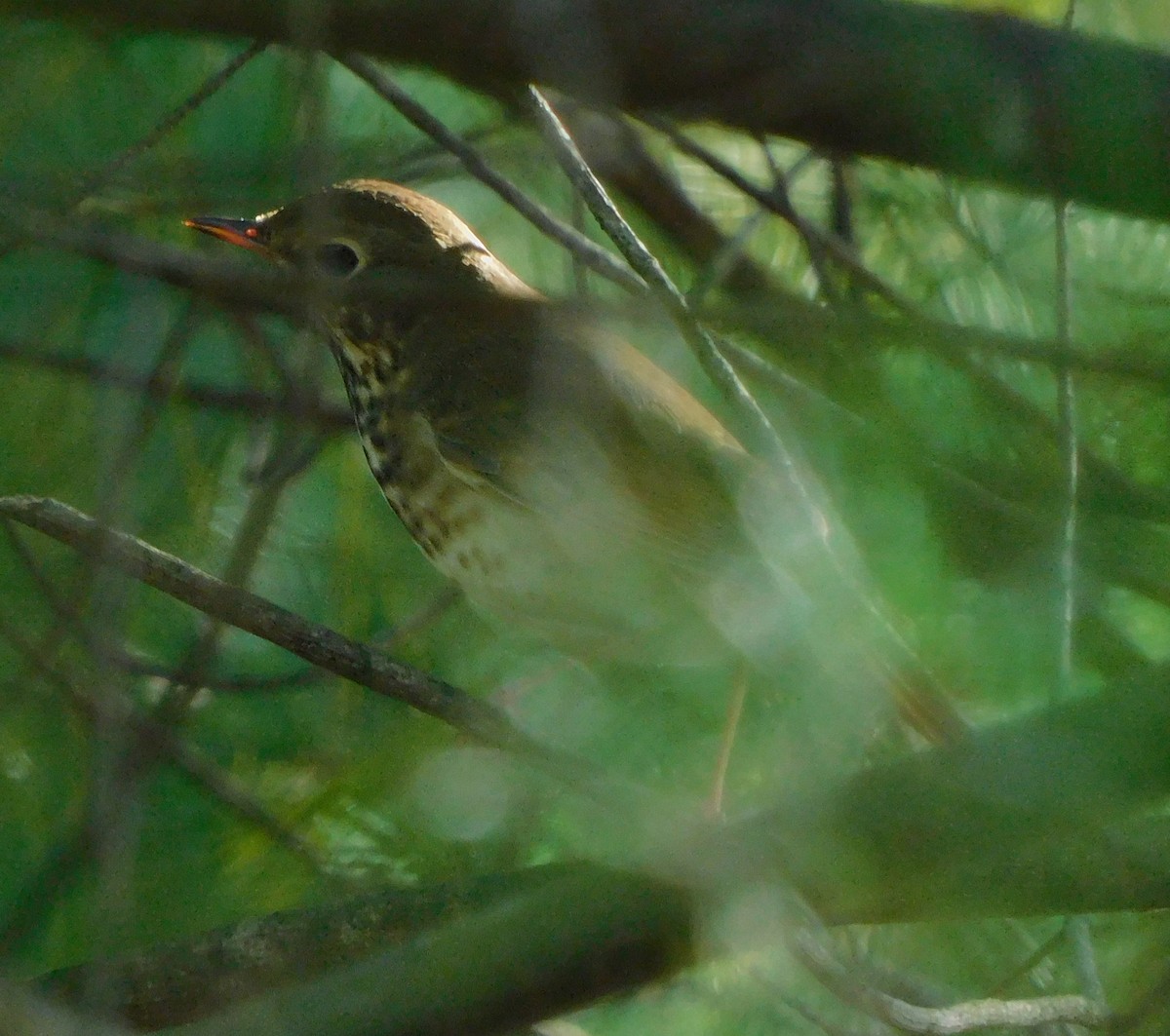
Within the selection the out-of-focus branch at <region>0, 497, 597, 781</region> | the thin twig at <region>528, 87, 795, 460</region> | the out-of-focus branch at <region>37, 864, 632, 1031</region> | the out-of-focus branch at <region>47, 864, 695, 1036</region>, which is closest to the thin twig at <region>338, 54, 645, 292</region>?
the thin twig at <region>528, 87, 795, 460</region>

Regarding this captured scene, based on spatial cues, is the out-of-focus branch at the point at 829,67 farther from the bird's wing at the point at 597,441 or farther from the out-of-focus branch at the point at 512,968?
the out-of-focus branch at the point at 512,968

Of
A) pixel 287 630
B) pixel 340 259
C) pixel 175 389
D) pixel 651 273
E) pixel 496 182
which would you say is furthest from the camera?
pixel 340 259

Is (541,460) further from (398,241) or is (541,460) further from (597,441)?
(398,241)

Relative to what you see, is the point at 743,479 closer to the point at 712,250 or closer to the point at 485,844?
the point at 485,844

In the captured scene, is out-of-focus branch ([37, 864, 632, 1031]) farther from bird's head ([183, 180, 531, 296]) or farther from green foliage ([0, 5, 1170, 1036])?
bird's head ([183, 180, 531, 296])

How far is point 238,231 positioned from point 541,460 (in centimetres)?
48

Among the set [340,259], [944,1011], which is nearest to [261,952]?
[944,1011]

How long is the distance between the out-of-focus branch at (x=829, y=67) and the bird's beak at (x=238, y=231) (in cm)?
54

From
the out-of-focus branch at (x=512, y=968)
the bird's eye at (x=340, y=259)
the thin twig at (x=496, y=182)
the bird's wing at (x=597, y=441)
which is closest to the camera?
the out-of-focus branch at (x=512, y=968)

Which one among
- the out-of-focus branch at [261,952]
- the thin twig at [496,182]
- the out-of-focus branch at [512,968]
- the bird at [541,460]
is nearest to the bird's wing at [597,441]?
the bird at [541,460]

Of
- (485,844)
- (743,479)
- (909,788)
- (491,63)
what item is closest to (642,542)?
(743,479)

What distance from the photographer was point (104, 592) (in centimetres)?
117

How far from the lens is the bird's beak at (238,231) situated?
198 centimetres

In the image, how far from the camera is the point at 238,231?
1.99 m
